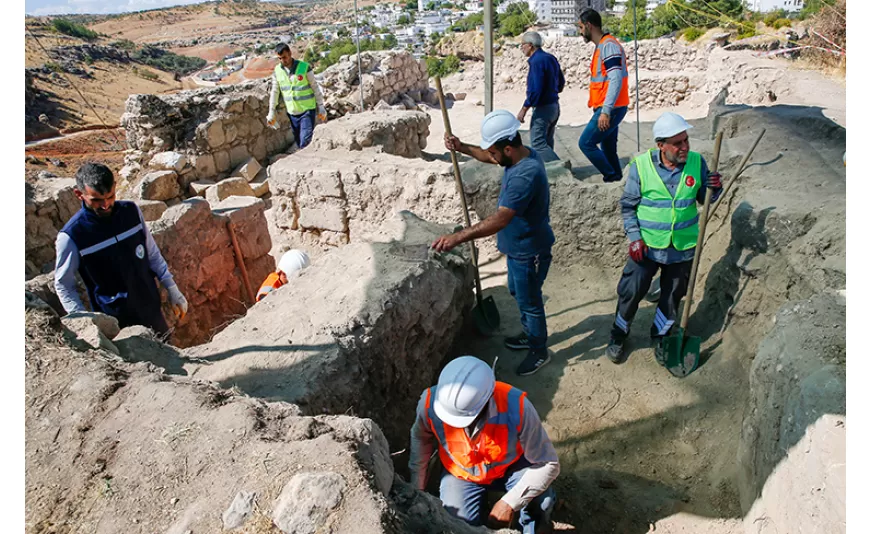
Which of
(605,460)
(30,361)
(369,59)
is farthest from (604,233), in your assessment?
(369,59)

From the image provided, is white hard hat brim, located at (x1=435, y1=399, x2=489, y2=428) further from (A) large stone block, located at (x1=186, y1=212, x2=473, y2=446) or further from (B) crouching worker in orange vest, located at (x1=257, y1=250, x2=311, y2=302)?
(B) crouching worker in orange vest, located at (x1=257, y1=250, x2=311, y2=302)

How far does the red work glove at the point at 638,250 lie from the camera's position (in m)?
3.90

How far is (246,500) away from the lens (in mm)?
1763

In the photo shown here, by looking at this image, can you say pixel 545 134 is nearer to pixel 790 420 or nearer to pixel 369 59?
pixel 790 420

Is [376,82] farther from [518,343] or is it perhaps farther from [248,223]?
[518,343]

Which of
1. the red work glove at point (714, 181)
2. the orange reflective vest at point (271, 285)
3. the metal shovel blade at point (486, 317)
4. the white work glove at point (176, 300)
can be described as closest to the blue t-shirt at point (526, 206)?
the metal shovel blade at point (486, 317)

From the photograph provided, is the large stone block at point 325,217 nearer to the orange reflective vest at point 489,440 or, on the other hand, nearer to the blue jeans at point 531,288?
the blue jeans at point 531,288

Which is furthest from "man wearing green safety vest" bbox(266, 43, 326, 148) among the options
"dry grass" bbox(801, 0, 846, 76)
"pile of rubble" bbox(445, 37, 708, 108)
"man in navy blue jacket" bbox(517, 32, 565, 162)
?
"dry grass" bbox(801, 0, 846, 76)

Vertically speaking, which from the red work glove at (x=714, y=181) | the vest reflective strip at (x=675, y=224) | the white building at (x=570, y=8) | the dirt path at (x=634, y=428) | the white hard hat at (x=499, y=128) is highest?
the white building at (x=570, y=8)

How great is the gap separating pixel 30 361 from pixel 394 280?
2016 mm

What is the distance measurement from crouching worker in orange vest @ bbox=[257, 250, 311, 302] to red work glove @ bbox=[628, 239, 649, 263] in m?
2.54

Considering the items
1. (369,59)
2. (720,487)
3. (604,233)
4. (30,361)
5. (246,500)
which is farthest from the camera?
(369,59)

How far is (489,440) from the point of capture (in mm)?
2596

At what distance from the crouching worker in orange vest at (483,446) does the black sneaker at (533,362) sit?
1.45m
